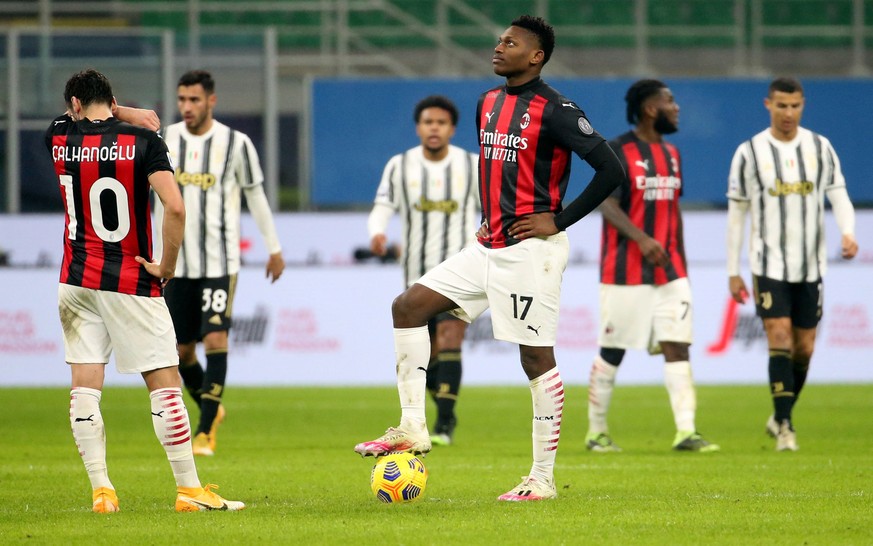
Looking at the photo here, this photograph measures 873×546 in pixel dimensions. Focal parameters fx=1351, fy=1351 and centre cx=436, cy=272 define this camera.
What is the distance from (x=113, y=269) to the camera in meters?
6.14

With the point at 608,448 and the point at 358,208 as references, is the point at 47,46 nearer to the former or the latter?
the point at 358,208

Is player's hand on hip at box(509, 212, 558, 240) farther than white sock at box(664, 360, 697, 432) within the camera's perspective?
No

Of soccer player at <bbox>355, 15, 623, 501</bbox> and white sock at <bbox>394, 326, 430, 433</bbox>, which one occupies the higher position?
soccer player at <bbox>355, 15, 623, 501</bbox>

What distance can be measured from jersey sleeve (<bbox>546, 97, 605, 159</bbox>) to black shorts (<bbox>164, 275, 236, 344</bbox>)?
139 inches

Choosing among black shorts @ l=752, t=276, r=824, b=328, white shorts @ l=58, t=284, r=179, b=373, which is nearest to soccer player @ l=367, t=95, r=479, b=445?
black shorts @ l=752, t=276, r=824, b=328

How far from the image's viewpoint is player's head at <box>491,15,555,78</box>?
21.6 ft

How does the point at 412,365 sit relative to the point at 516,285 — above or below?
below

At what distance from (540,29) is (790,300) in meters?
3.70

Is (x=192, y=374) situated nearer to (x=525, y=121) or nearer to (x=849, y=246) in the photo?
(x=525, y=121)

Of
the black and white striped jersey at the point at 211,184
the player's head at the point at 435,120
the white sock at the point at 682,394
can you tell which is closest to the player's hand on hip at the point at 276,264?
the black and white striped jersey at the point at 211,184

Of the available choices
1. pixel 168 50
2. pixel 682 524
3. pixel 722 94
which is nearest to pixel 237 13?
pixel 168 50

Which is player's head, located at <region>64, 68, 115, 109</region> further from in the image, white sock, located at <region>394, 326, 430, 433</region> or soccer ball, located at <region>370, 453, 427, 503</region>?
soccer ball, located at <region>370, 453, 427, 503</region>

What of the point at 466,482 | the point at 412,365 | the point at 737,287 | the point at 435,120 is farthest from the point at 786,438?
the point at 412,365

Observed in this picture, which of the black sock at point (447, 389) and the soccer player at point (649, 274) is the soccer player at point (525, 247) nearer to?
the soccer player at point (649, 274)
